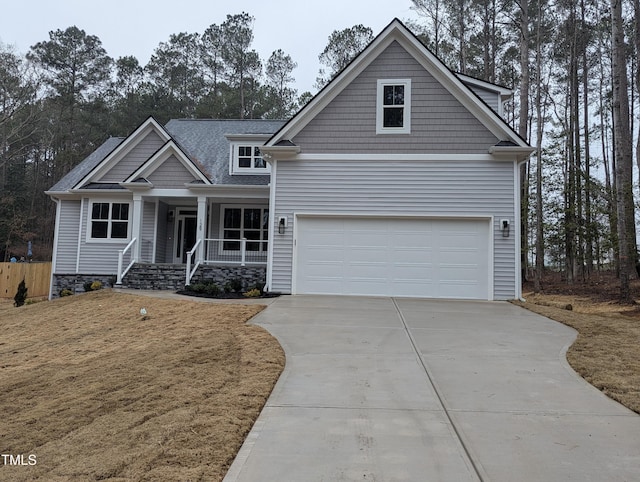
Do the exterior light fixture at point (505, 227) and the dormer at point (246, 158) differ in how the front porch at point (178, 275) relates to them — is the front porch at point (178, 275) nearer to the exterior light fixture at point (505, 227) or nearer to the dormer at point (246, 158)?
the dormer at point (246, 158)

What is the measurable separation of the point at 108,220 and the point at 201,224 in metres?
3.56

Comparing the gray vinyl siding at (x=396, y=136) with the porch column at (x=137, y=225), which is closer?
the gray vinyl siding at (x=396, y=136)

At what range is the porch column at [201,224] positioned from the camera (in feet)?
46.4

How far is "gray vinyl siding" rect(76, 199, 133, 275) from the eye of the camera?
49.3 ft

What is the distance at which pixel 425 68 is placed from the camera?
468 inches

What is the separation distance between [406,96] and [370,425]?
1018 centimetres

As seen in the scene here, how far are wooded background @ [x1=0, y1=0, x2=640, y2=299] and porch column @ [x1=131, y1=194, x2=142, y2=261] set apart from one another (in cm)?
1429

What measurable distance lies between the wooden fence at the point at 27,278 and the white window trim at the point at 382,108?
15.6 meters

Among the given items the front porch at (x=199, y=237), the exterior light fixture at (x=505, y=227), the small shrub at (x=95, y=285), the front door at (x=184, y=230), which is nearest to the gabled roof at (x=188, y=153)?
the front porch at (x=199, y=237)

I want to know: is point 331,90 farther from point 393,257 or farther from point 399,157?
point 393,257

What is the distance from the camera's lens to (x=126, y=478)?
268cm

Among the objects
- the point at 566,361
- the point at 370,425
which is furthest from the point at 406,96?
the point at 370,425

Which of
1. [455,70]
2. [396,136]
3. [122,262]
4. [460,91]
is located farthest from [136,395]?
[455,70]

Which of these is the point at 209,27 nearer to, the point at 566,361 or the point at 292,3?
the point at 292,3
